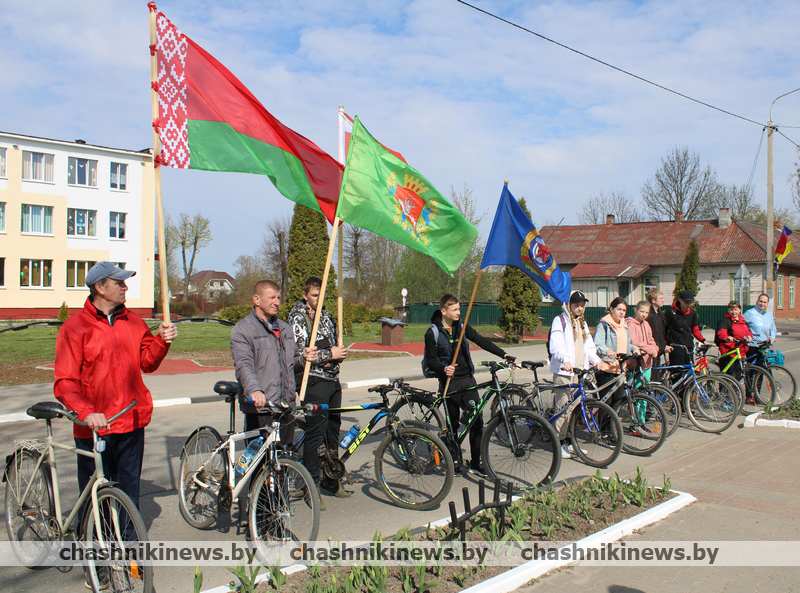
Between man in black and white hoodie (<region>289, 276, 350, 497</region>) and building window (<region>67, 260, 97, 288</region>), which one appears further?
building window (<region>67, 260, 97, 288</region>)

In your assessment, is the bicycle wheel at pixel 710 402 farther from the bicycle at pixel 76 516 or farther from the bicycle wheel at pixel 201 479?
the bicycle at pixel 76 516

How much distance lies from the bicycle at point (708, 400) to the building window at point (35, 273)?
4345 centimetres

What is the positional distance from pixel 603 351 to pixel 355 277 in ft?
178

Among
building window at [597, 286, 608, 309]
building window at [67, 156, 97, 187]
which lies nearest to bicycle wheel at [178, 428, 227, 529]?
building window at [597, 286, 608, 309]

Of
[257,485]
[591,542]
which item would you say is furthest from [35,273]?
[591,542]

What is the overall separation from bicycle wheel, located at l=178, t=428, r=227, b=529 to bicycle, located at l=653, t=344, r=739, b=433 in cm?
645

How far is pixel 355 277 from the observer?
6181 cm

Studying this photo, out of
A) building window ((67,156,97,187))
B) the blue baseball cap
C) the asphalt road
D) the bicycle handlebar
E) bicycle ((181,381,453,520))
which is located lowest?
the asphalt road

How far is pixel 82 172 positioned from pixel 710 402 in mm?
45354

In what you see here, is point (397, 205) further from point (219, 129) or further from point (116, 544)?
point (116, 544)

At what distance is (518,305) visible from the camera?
84.8 feet

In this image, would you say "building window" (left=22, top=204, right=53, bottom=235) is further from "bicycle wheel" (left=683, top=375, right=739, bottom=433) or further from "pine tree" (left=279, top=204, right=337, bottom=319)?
"bicycle wheel" (left=683, top=375, right=739, bottom=433)

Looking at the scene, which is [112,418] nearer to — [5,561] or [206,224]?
[5,561]

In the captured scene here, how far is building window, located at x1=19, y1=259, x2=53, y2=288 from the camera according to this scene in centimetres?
4209
